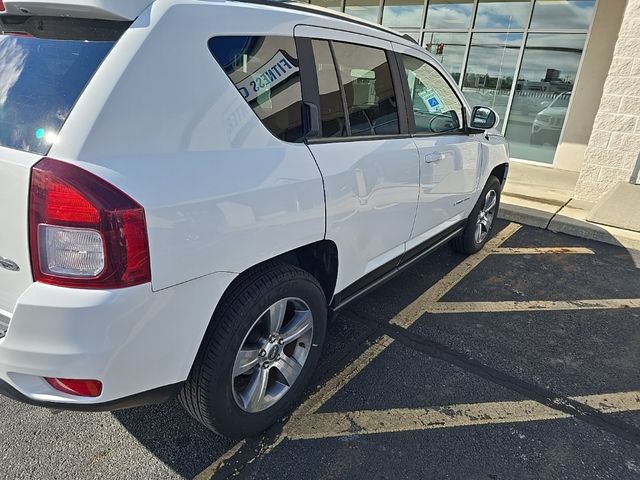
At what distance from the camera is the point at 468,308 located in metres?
3.65

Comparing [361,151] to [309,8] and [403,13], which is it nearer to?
[309,8]

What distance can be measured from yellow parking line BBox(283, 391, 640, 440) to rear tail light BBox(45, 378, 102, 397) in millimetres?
1032

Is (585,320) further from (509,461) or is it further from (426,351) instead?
(509,461)

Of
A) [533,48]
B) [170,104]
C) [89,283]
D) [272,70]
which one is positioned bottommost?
→ [89,283]

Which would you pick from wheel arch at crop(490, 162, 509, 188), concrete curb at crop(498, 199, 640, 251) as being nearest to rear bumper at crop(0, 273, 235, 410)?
wheel arch at crop(490, 162, 509, 188)

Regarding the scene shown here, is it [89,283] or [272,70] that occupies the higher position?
[272,70]

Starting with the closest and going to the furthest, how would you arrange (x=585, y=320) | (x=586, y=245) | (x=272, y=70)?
1. (x=272, y=70)
2. (x=585, y=320)
3. (x=586, y=245)

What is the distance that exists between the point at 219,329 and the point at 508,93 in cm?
905

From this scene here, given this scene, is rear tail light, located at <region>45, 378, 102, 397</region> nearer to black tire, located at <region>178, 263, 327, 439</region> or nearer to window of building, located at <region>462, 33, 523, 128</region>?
black tire, located at <region>178, 263, 327, 439</region>

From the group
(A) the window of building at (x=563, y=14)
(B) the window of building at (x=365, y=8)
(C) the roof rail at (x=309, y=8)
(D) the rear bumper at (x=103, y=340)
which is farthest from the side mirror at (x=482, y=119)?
(B) the window of building at (x=365, y=8)

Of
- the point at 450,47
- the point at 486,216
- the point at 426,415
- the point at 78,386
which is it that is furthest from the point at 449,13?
the point at 78,386

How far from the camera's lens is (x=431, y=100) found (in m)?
3.46

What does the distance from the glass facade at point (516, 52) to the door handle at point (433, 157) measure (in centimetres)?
665

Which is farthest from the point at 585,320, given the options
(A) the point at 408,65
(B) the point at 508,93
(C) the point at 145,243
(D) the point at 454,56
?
(D) the point at 454,56
